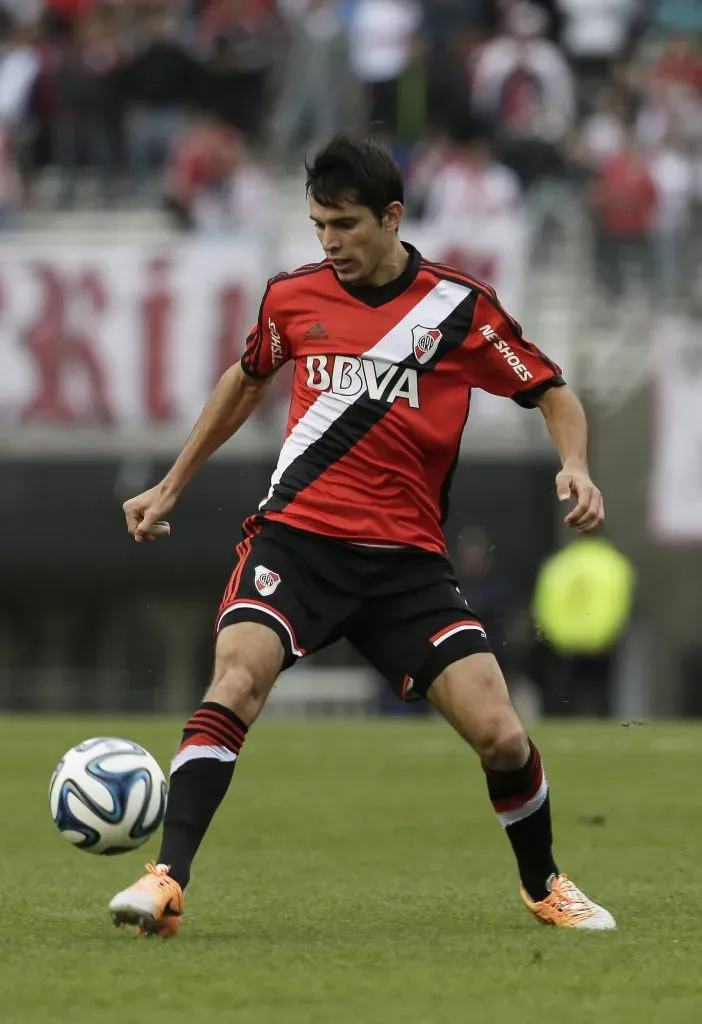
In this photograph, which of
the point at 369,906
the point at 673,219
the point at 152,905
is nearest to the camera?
the point at 152,905

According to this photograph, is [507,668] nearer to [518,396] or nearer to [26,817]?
[26,817]

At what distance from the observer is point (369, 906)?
6.71 meters

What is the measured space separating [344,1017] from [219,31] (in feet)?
Result: 53.8

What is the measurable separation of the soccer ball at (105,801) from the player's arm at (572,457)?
1.46 meters

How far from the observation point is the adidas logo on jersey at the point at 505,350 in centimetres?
620

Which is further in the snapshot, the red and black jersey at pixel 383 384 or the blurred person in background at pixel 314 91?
the blurred person in background at pixel 314 91

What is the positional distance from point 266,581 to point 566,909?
1.21 metres

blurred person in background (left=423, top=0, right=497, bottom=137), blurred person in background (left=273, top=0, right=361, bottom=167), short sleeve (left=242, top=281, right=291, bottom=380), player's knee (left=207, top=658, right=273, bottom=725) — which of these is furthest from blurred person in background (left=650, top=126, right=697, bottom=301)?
player's knee (left=207, top=658, right=273, bottom=725)

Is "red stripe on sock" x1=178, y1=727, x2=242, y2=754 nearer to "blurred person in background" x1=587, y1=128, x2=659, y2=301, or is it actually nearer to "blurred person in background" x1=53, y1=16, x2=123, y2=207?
"blurred person in background" x1=587, y1=128, x2=659, y2=301

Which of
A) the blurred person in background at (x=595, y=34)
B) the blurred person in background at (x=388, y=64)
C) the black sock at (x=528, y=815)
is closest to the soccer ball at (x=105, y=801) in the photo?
the black sock at (x=528, y=815)

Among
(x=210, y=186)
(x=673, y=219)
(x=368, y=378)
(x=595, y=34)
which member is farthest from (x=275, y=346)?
(x=595, y=34)

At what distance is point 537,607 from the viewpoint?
56.9ft

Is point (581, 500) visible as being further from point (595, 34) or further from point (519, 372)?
point (595, 34)

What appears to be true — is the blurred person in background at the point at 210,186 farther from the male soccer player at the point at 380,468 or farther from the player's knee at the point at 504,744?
the player's knee at the point at 504,744
